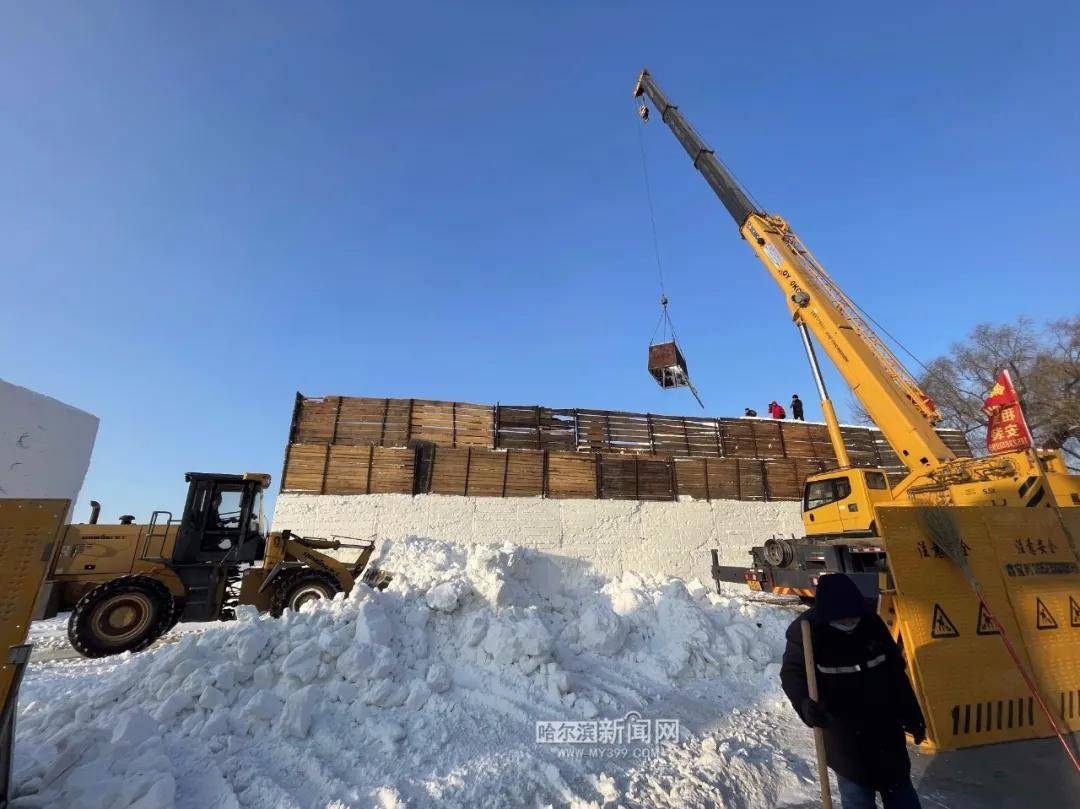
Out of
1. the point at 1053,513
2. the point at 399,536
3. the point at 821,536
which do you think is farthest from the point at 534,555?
the point at 1053,513

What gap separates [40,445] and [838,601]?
9753 mm

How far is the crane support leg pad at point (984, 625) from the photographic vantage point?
14.8 feet

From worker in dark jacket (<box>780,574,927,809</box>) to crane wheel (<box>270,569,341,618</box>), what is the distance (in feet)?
26.1

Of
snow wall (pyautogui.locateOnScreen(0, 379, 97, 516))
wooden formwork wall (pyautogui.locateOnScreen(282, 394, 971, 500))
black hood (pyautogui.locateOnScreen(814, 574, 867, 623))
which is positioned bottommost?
black hood (pyautogui.locateOnScreen(814, 574, 867, 623))

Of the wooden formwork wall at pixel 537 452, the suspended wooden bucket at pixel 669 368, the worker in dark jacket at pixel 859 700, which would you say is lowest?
the worker in dark jacket at pixel 859 700

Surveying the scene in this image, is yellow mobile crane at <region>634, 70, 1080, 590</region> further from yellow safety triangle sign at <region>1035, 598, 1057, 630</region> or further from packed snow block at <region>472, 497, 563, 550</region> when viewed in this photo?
packed snow block at <region>472, 497, 563, 550</region>

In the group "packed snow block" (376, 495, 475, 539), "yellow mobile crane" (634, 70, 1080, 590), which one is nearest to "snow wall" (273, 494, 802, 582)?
"packed snow block" (376, 495, 475, 539)

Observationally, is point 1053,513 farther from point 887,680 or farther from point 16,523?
point 16,523

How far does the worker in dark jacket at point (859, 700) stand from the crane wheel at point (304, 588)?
7.95 metres

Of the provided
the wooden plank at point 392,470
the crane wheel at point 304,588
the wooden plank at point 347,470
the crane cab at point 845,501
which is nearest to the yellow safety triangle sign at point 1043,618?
the crane cab at point 845,501

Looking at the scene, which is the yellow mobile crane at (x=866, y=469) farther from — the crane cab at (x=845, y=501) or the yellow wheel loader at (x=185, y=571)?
the yellow wheel loader at (x=185, y=571)

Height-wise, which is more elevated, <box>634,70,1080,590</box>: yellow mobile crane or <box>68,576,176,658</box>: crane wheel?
<box>634,70,1080,590</box>: yellow mobile crane

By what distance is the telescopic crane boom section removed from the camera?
914cm

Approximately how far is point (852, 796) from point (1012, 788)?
230cm
